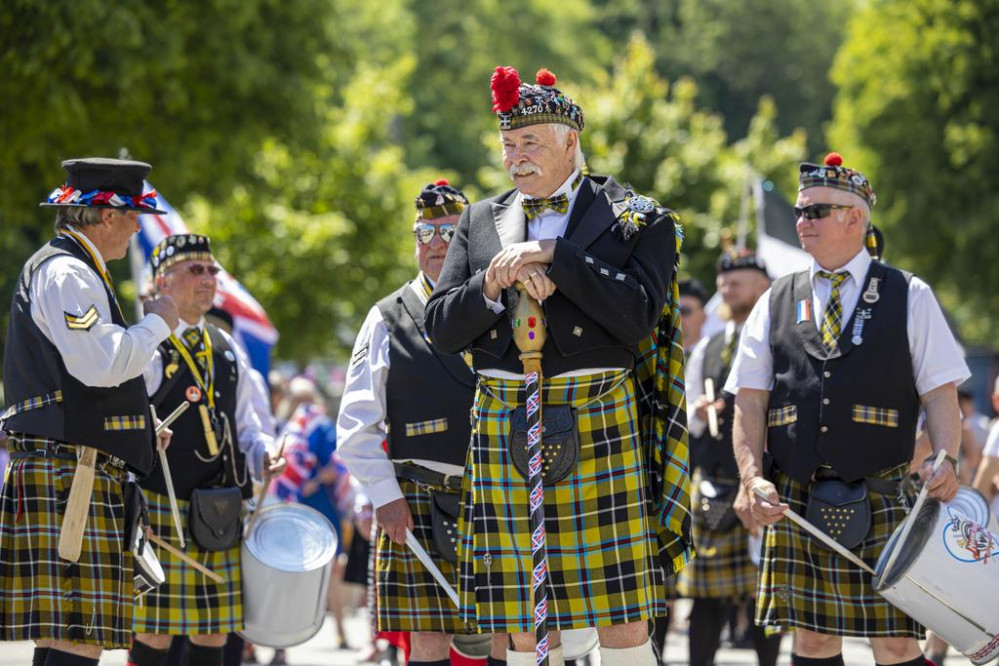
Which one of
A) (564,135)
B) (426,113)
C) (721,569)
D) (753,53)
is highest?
(753,53)

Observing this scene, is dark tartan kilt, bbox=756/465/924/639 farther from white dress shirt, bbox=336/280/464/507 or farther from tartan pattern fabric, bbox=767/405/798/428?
white dress shirt, bbox=336/280/464/507

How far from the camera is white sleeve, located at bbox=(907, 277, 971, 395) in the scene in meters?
5.32

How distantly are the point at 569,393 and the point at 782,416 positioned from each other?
4.58ft

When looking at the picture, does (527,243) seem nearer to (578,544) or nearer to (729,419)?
(578,544)

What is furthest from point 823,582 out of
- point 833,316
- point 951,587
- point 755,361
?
point 833,316

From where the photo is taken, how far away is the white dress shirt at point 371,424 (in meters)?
5.63

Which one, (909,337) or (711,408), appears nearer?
(909,337)

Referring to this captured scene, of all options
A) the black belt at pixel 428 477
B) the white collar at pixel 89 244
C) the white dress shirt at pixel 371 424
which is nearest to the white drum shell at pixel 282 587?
the white dress shirt at pixel 371 424

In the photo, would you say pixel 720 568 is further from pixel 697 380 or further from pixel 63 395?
pixel 63 395

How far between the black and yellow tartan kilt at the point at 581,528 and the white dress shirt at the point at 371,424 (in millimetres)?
1184

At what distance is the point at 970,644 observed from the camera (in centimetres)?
505

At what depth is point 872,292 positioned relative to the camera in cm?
548

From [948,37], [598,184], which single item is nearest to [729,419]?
[598,184]

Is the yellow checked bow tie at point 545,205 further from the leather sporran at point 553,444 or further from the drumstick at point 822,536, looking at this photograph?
the drumstick at point 822,536
